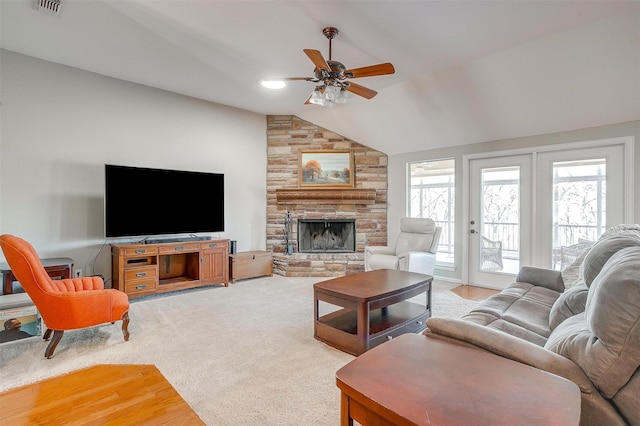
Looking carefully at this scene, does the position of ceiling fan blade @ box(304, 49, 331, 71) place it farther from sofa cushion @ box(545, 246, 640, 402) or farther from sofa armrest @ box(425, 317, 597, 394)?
sofa cushion @ box(545, 246, 640, 402)

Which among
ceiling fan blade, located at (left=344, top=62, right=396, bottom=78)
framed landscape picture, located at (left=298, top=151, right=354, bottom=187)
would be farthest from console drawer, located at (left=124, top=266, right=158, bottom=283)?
ceiling fan blade, located at (left=344, top=62, right=396, bottom=78)

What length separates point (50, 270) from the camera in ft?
10.5

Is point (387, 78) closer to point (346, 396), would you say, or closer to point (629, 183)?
point (629, 183)

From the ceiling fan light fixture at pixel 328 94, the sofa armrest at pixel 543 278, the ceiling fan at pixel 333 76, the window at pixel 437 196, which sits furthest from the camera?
the window at pixel 437 196

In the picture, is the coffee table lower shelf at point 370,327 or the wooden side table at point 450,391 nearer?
the wooden side table at point 450,391

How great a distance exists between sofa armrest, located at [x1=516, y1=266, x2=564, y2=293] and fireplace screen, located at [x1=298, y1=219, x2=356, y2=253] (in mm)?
3166

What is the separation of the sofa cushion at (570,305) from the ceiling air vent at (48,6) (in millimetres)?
4341

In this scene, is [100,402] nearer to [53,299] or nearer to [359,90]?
[53,299]

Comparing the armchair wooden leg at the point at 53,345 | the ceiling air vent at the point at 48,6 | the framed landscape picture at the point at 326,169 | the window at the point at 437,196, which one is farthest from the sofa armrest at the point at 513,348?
the framed landscape picture at the point at 326,169

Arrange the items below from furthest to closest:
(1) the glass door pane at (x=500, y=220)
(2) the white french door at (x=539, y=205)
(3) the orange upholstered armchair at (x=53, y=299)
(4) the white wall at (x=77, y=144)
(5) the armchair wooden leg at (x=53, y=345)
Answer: (1) the glass door pane at (x=500, y=220) < (2) the white french door at (x=539, y=205) < (4) the white wall at (x=77, y=144) < (5) the armchair wooden leg at (x=53, y=345) < (3) the orange upholstered armchair at (x=53, y=299)

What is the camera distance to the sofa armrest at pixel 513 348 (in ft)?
3.43

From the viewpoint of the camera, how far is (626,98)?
322 cm

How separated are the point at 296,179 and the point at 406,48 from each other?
3.03 metres

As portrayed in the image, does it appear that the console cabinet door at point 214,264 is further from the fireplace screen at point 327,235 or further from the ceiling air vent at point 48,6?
the ceiling air vent at point 48,6
